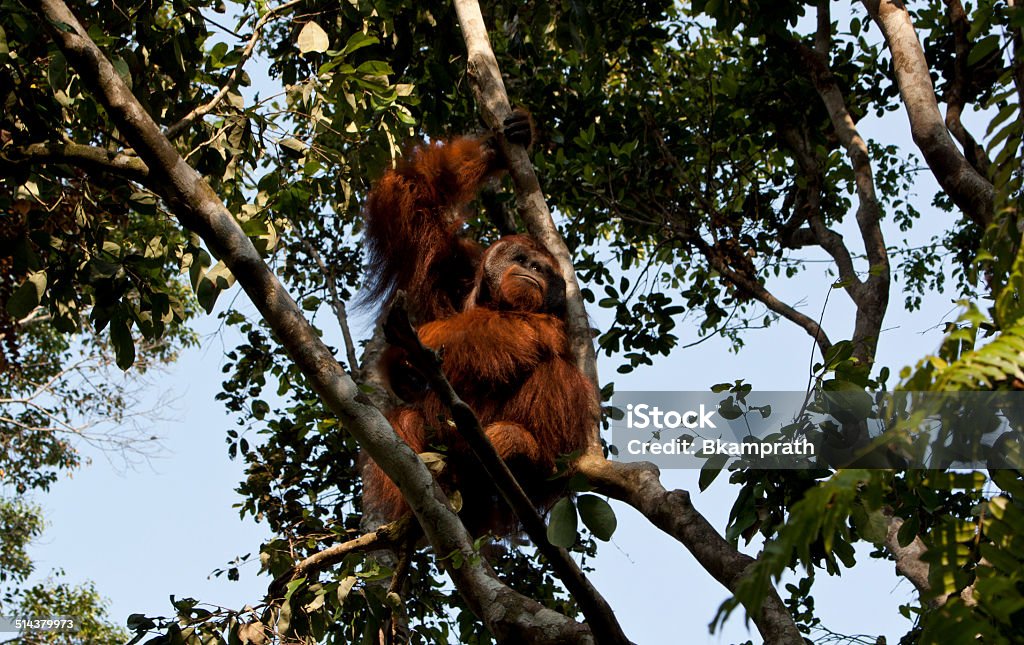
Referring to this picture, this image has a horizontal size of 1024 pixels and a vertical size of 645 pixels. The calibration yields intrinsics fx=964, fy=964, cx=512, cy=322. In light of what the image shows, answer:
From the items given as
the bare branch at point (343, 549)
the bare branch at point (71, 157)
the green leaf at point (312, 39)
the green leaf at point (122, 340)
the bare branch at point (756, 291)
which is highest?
the green leaf at point (312, 39)

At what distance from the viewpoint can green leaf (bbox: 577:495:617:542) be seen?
3197 mm

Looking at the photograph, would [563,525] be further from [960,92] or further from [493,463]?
[960,92]

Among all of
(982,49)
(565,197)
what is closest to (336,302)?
(565,197)

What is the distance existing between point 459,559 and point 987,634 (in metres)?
1.99

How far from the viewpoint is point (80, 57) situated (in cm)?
327

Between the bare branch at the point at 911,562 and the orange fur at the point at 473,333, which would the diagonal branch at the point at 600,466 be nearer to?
the orange fur at the point at 473,333

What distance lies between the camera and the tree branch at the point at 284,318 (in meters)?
3.26

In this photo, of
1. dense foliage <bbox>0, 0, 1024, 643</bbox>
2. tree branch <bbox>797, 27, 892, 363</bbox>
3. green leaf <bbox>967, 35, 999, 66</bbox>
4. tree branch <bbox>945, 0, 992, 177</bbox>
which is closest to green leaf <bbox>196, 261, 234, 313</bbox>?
dense foliage <bbox>0, 0, 1024, 643</bbox>

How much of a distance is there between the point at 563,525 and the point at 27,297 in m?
2.21

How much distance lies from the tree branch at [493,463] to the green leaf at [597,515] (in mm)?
173

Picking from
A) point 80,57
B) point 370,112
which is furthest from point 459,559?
point 370,112

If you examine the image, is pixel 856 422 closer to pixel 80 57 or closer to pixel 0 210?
pixel 80 57

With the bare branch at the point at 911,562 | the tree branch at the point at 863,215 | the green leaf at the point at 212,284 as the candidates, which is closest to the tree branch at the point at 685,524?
the bare branch at the point at 911,562

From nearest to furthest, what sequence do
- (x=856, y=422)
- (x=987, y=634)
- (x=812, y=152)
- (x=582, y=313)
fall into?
1. (x=987, y=634)
2. (x=856, y=422)
3. (x=582, y=313)
4. (x=812, y=152)
